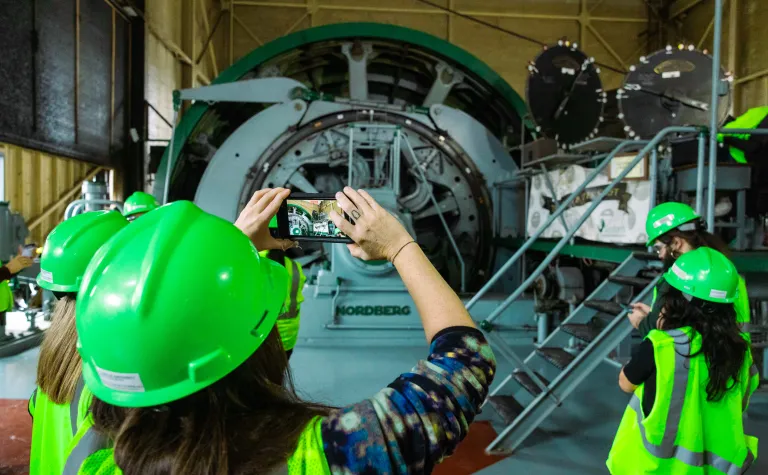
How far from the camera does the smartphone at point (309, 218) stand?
102 centimetres

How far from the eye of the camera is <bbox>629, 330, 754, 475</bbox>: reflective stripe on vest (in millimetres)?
1863

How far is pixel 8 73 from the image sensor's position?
446cm

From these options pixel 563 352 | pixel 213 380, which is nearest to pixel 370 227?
pixel 213 380

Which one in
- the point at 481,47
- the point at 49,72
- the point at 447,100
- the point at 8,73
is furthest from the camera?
the point at 481,47

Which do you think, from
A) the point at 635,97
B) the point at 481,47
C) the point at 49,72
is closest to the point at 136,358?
the point at 635,97

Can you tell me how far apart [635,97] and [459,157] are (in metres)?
2.24

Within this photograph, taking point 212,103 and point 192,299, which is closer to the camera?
point 192,299

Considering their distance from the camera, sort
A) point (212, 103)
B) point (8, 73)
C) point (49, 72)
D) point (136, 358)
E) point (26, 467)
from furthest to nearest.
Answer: point (212, 103)
point (49, 72)
point (8, 73)
point (26, 467)
point (136, 358)

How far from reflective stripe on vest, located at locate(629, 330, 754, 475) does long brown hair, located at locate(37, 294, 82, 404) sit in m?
1.82

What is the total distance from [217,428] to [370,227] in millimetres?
370

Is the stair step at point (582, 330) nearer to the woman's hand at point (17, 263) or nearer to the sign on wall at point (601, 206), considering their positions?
the sign on wall at point (601, 206)

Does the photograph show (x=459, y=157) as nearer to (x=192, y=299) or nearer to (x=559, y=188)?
(x=559, y=188)

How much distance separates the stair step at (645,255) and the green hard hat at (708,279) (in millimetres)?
1545

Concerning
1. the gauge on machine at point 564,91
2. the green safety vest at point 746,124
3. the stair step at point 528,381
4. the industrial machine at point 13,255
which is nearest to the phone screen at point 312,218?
the stair step at point 528,381
